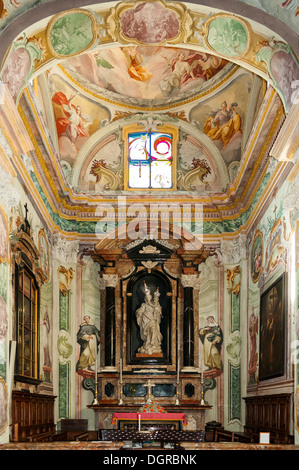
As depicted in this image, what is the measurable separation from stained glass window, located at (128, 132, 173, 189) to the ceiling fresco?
0.24m

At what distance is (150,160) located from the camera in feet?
62.0

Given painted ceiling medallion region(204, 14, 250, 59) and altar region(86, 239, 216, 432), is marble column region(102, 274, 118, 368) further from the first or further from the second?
painted ceiling medallion region(204, 14, 250, 59)

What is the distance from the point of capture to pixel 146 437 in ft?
34.9

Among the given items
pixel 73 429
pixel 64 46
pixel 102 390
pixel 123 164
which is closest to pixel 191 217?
pixel 123 164

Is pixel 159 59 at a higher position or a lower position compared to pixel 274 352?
higher

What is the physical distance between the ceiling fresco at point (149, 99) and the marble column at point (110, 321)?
1922mm

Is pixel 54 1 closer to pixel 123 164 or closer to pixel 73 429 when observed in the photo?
pixel 123 164

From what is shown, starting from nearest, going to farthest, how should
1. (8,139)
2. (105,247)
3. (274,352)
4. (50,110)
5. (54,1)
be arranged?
(54,1)
(8,139)
(274,352)
(50,110)
(105,247)

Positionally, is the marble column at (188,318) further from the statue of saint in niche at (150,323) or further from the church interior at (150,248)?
the statue of saint in niche at (150,323)

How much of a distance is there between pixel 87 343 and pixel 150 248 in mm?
3026

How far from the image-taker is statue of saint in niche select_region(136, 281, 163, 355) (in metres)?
17.7

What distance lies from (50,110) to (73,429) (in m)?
7.98

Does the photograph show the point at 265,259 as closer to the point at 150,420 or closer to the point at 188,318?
the point at 188,318

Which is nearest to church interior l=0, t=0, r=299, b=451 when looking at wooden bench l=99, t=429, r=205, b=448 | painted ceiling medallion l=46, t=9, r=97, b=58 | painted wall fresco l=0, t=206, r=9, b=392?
painted wall fresco l=0, t=206, r=9, b=392
